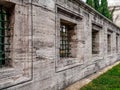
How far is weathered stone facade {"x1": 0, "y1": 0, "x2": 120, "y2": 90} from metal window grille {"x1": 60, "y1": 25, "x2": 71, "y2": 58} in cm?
17

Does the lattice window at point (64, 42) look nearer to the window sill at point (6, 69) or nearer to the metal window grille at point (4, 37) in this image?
the metal window grille at point (4, 37)

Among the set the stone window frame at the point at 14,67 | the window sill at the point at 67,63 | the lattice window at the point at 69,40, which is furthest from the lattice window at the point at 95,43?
the stone window frame at the point at 14,67

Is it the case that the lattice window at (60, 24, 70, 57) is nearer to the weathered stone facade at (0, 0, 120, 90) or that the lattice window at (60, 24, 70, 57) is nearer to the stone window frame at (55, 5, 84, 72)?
the weathered stone facade at (0, 0, 120, 90)

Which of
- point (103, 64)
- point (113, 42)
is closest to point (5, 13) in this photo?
point (103, 64)

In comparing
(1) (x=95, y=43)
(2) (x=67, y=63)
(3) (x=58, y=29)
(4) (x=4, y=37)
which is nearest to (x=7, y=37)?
(4) (x=4, y=37)

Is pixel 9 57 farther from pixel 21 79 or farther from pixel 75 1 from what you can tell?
pixel 75 1

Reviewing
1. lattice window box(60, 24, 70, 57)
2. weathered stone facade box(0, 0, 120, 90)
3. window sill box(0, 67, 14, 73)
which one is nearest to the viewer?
window sill box(0, 67, 14, 73)

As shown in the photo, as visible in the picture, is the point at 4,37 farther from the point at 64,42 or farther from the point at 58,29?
the point at 64,42

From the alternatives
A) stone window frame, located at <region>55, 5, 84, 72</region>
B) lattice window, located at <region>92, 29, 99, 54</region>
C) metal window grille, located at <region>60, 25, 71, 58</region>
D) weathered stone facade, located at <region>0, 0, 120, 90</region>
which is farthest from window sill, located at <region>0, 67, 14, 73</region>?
lattice window, located at <region>92, 29, 99, 54</region>

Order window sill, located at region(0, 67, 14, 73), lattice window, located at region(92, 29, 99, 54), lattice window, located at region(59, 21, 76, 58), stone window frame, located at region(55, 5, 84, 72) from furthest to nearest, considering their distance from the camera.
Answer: lattice window, located at region(92, 29, 99, 54)
lattice window, located at region(59, 21, 76, 58)
stone window frame, located at region(55, 5, 84, 72)
window sill, located at region(0, 67, 14, 73)

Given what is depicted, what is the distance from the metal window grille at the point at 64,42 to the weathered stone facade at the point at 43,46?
170mm

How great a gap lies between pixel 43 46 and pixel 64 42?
8.24 feet

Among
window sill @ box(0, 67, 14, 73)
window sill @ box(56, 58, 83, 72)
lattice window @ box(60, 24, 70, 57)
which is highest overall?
lattice window @ box(60, 24, 70, 57)

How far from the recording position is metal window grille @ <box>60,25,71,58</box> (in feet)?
25.0
